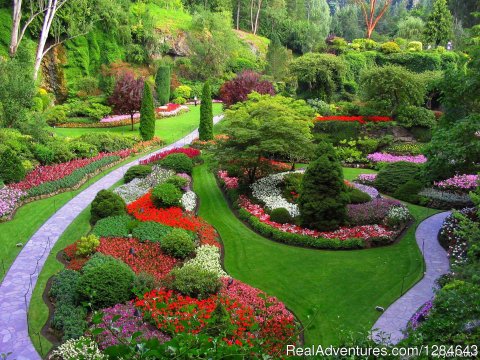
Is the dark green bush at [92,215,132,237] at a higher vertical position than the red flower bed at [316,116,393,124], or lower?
lower

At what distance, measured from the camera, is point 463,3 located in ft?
204

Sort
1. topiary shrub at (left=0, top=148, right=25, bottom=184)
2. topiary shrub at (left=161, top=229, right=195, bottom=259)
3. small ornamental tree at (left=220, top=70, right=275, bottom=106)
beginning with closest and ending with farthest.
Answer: topiary shrub at (left=161, top=229, right=195, bottom=259)
topiary shrub at (left=0, top=148, right=25, bottom=184)
small ornamental tree at (left=220, top=70, right=275, bottom=106)

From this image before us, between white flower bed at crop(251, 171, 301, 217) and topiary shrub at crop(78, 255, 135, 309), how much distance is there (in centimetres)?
723

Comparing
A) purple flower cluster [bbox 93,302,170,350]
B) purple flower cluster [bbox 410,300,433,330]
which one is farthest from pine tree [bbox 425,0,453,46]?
purple flower cluster [bbox 93,302,170,350]

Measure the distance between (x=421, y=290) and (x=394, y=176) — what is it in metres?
9.48

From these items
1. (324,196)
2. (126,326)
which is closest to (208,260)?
(126,326)

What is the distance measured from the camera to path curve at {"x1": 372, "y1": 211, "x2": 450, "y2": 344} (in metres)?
9.53

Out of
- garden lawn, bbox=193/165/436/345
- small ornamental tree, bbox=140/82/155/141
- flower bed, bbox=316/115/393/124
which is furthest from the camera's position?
flower bed, bbox=316/115/393/124

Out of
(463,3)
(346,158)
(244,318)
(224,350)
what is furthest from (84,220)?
(463,3)

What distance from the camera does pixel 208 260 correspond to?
1242cm

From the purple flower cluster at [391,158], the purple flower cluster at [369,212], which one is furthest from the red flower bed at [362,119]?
the purple flower cluster at [369,212]

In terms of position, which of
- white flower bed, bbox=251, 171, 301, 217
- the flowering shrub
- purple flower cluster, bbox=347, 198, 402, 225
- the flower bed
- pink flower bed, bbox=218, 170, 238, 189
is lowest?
pink flower bed, bbox=218, 170, 238, 189

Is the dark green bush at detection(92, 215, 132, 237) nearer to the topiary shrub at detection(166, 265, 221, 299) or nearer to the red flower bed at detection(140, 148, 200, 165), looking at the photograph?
the topiary shrub at detection(166, 265, 221, 299)

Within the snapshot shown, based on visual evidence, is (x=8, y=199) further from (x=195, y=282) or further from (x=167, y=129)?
(x=167, y=129)
